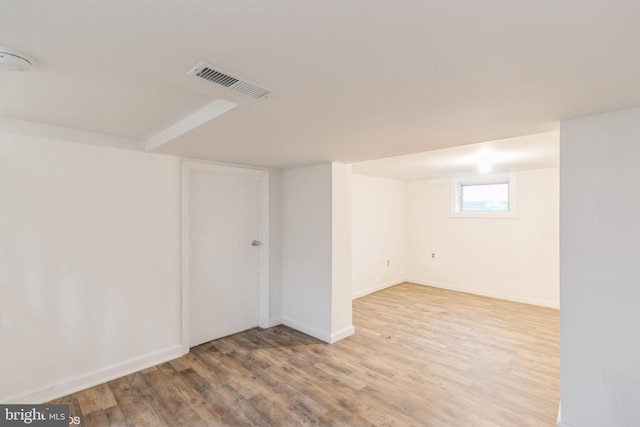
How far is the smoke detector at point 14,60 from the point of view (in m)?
1.15

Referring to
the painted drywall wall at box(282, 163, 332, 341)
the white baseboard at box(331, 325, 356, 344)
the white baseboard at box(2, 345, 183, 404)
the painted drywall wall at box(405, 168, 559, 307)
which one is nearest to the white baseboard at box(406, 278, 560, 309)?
the painted drywall wall at box(405, 168, 559, 307)

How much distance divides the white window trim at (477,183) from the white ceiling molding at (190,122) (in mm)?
4930

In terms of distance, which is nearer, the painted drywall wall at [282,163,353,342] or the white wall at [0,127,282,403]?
the white wall at [0,127,282,403]

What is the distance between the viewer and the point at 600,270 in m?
1.78

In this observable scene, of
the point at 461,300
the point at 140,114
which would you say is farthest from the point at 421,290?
the point at 140,114

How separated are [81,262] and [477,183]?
19.2 feet

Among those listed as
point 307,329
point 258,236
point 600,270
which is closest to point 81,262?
point 258,236

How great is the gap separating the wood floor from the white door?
0.25 metres

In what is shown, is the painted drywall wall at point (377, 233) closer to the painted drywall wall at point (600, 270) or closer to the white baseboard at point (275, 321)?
the white baseboard at point (275, 321)

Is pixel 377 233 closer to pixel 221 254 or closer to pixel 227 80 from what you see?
pixel 221 254

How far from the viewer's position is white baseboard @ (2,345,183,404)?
7.54 feet

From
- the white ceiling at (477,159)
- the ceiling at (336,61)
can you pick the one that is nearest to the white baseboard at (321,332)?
the white ceiling at (477,159)

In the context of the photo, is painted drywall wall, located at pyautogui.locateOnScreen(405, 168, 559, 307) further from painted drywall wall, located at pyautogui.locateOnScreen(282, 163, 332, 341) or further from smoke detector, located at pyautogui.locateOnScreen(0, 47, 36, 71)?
smoke detector, located at pyautogui.locateOnScreen(0, 47, 36, 71)

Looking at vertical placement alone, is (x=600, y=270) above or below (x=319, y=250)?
above
